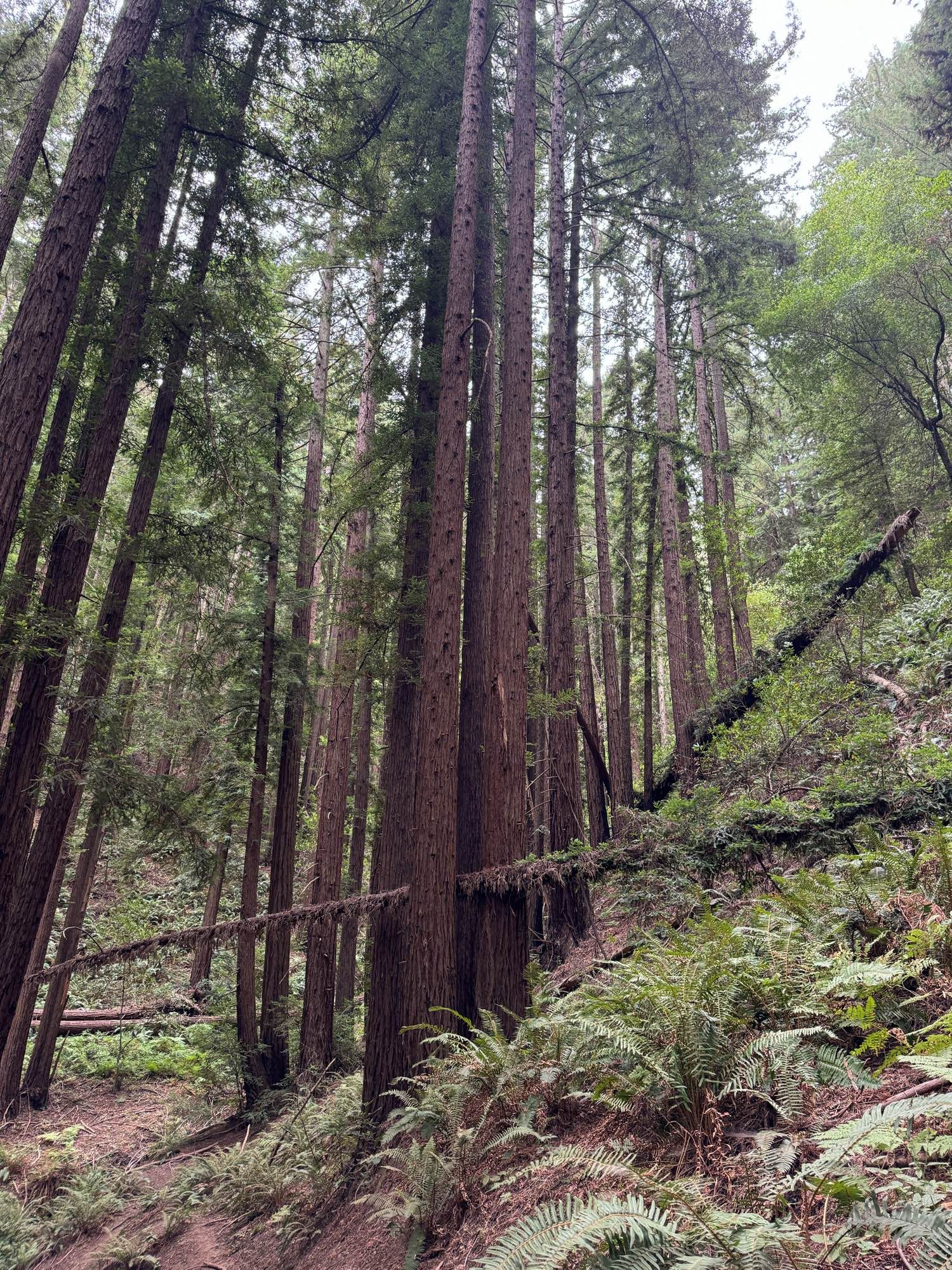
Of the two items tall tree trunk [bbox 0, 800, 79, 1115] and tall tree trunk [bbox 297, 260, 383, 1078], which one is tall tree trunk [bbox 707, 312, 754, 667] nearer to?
tall tree trunk [bbox 297, 260, 383, 1078]

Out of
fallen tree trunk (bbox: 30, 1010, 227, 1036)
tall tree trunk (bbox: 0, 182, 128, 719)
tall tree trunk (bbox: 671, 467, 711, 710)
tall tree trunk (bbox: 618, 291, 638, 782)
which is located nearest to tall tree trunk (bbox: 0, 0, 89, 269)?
tall tree trunk (bbox: 0, 182, 128, 719)

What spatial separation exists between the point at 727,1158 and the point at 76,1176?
982 cm

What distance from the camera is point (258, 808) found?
1140cm

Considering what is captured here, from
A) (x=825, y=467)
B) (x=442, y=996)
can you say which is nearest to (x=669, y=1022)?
(x=442, y=996)

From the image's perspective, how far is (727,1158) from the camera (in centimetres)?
248

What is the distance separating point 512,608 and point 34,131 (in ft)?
24.8

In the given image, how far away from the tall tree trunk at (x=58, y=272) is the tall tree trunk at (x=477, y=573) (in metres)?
3.74

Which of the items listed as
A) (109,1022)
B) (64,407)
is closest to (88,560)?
(64,407)

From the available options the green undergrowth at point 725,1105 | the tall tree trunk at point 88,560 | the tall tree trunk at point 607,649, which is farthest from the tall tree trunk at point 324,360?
the green undergrowth at point 725,1105

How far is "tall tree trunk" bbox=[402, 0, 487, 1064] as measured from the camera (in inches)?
233

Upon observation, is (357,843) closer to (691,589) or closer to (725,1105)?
(691,589)

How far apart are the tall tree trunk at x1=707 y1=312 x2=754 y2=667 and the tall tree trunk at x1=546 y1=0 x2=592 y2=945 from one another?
10.7ft

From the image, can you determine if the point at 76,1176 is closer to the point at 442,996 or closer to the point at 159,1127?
the point at 159,1127

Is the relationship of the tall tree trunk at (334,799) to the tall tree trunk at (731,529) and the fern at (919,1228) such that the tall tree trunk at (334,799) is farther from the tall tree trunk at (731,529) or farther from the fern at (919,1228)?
the fern at (919,1228)
